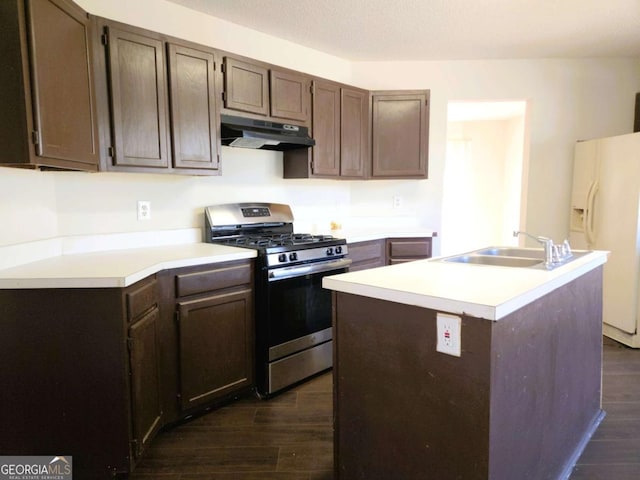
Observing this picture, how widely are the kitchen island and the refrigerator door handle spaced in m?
2.17

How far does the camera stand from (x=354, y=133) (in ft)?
11.4

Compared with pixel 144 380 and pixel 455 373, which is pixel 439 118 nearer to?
pixel 455 373

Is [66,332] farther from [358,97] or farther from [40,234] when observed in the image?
[358,97]

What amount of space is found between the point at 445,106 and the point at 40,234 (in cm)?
349

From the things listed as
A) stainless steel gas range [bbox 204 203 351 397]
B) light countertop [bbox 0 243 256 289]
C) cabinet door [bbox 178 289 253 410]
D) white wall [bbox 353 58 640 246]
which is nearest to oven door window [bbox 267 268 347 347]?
stainless steel gas range [bbox 204 203 351 397]

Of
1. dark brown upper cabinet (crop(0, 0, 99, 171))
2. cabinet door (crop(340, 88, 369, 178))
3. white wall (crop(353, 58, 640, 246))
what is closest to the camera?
dark brown upper cabinet (crop(0, 0, 99, 171))

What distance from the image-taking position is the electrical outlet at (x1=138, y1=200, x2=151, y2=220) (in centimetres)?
256

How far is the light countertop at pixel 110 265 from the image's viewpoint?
1.60 meters

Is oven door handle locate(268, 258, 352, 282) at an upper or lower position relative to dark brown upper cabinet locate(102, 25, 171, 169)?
lower

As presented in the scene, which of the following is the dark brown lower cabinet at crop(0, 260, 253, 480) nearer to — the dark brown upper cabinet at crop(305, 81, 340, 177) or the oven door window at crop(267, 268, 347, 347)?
the oven door window at crop(267, 268, 347, 347)

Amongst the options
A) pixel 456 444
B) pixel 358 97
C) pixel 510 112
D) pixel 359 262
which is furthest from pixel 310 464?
pixel 510 112

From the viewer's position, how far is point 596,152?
3.58 m

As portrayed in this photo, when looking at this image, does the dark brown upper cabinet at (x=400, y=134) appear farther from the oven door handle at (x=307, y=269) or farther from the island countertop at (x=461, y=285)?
the island countertop at (x=461, y=285)

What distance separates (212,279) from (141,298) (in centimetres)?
46
